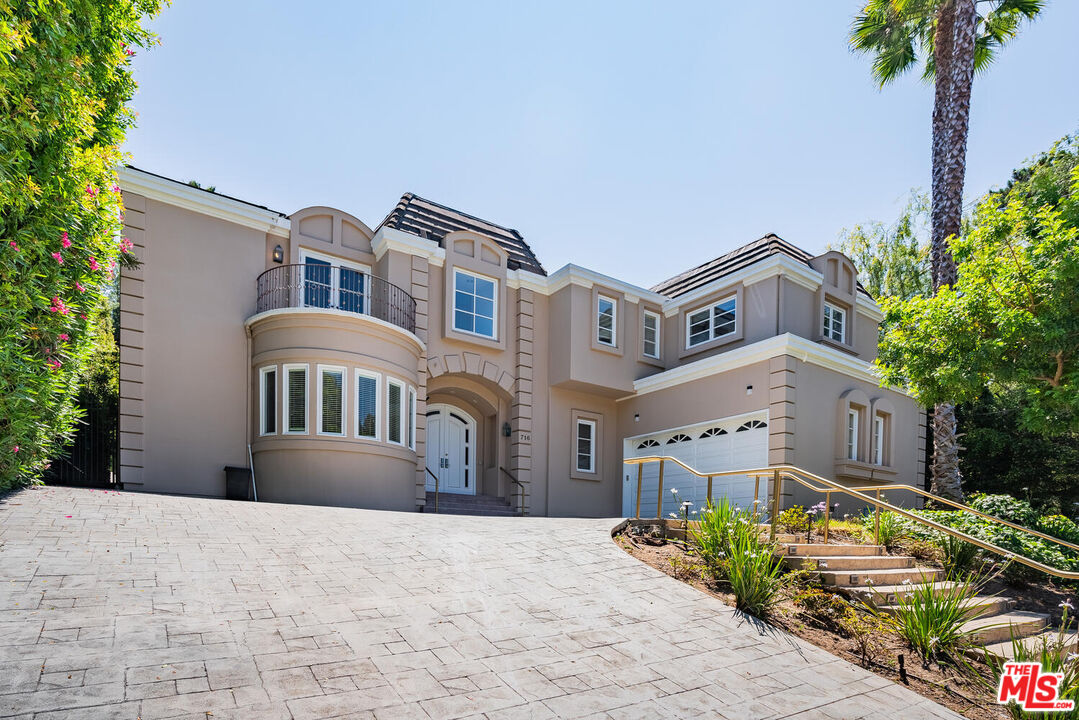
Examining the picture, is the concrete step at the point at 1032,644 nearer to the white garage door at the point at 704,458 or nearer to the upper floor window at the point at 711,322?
the white garage door at the point at 704,458

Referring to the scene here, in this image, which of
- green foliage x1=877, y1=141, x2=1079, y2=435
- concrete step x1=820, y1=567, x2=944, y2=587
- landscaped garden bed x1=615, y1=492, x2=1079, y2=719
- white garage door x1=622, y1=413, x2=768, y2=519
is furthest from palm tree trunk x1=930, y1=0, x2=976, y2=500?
concrete step x1=820, y1=567, x2=944, y2=587

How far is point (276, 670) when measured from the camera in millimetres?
4402

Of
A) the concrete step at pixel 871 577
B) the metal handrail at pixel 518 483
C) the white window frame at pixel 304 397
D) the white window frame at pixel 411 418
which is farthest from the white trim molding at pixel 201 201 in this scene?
the concrete step at pixel 871 577

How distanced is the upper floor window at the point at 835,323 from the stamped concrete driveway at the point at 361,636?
13849mm

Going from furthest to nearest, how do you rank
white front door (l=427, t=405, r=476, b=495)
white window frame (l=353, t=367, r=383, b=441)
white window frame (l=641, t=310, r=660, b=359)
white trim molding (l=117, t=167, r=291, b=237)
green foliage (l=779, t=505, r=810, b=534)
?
white window frame (l=641, t=310, r=660, b=359) → white front door (l=427, t=405, r=476, b=495) → white window frame (l=353, t=367, r=383, b=441) → white trim molding (l=117, t=167, r=291, b=237) → green foliage (l=779, t=505, r=810, b=534)

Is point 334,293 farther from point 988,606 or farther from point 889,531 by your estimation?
point 988,606

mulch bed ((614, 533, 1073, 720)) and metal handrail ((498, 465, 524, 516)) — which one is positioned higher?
mulch bed ((614, 533, 1073, 720))

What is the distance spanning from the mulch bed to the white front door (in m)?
9.98

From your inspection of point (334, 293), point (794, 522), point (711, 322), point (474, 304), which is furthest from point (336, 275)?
point (794, 522)

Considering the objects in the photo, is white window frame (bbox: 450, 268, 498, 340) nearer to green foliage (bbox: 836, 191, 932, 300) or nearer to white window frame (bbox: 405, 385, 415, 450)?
white window frame (bbox: 405, 385, 415, 450)

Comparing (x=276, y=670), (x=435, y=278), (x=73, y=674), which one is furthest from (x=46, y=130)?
(x=435, y=278)

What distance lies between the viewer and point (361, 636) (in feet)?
16.7

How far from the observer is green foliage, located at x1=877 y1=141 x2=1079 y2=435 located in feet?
29.0

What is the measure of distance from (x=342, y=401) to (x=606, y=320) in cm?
832
